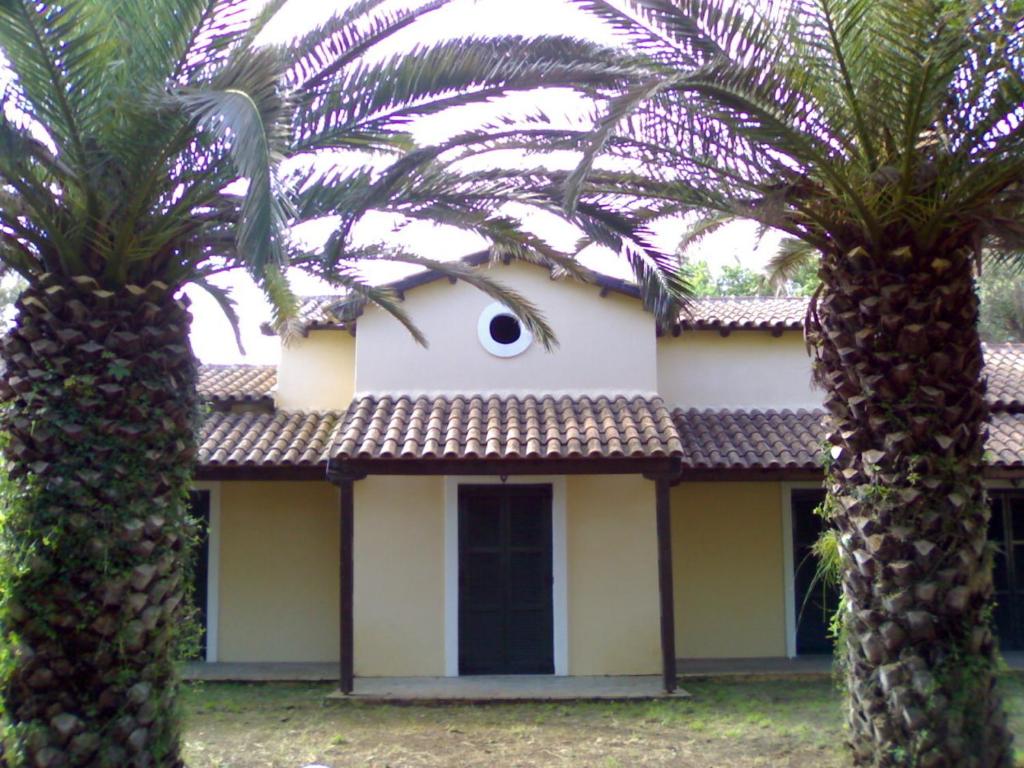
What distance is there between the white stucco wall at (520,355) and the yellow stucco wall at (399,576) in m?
1.31

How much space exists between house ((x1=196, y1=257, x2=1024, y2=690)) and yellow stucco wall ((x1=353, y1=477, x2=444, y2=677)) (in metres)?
0.02

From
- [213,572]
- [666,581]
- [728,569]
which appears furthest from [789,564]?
[213,572]

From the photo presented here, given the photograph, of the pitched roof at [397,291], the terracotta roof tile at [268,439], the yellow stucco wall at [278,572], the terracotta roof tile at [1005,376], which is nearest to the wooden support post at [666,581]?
the pitched roof at [397,291]

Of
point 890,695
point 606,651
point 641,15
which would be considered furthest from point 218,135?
point 606,651

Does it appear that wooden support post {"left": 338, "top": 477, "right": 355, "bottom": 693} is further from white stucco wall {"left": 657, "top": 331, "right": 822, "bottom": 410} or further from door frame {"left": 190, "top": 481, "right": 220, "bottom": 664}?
white stucco wall {"left": 657, "top": 331, "right": 822, "bottom": 410}

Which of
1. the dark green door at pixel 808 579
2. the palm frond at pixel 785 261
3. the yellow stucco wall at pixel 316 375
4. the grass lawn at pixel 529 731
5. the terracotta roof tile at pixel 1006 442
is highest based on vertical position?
the palm frond at pixel 785 261

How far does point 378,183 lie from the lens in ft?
21.4

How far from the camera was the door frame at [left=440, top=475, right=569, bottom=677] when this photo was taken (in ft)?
39.6

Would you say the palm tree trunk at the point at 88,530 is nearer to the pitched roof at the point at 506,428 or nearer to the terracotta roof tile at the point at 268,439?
the pitched roof at the point at 506,428

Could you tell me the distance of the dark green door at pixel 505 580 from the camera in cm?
1214

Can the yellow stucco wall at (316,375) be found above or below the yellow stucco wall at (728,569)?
above

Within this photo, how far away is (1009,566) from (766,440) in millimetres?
3738

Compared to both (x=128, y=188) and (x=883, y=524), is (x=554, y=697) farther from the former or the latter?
(x=128, y=188)

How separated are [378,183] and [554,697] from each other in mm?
6416
